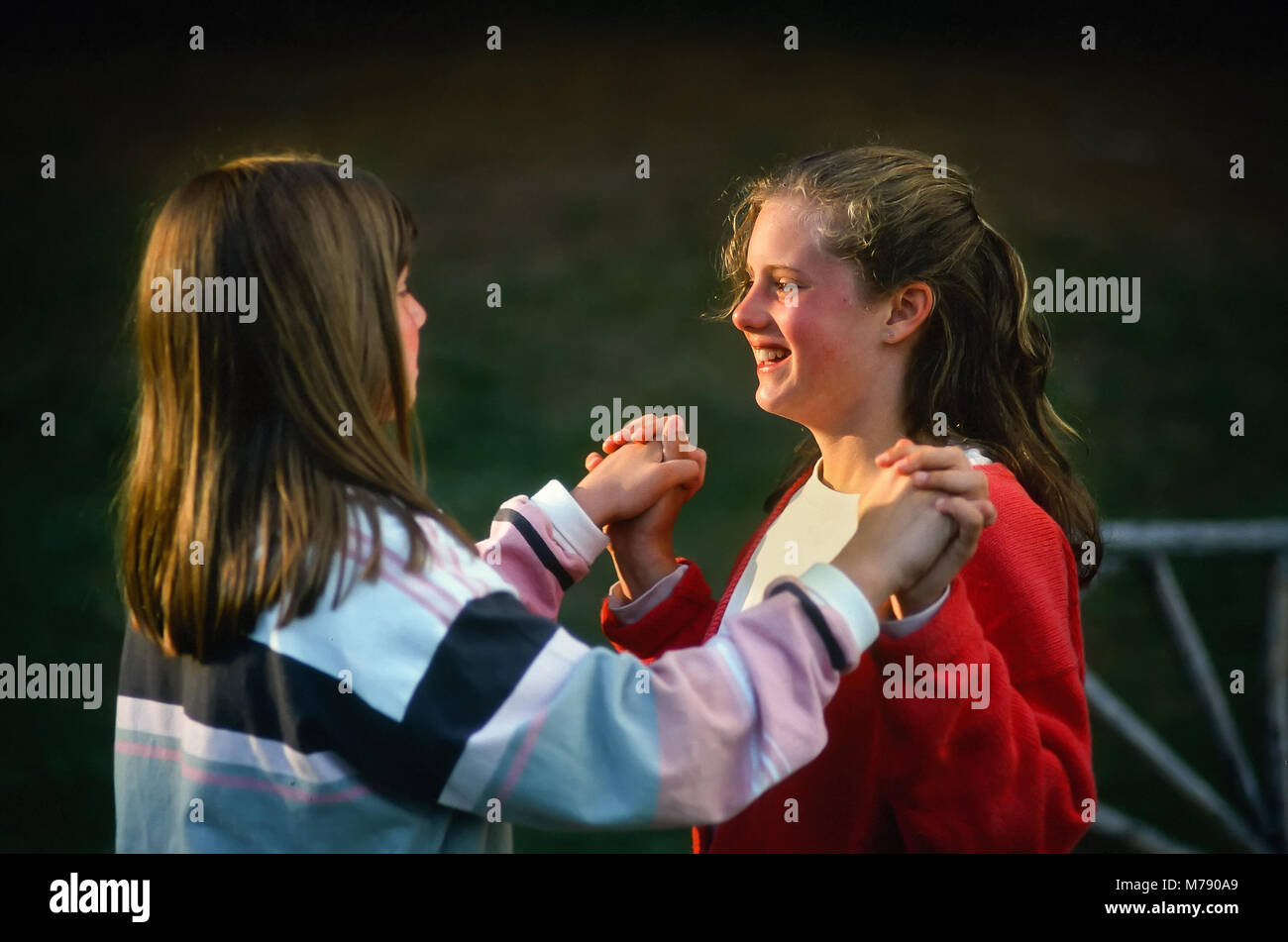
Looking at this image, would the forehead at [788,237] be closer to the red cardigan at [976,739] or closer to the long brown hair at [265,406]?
the red cardigan at [976,739]

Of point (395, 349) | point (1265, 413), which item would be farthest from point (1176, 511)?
point (395, 349)

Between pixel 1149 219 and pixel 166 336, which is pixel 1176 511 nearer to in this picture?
pixel 1149 219

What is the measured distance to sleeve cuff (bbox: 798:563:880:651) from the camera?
126cm

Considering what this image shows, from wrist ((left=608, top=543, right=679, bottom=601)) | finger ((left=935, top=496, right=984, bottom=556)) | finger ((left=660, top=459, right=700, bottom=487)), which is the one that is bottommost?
wrist ((left=608, top=543, right=679, bottom=601))

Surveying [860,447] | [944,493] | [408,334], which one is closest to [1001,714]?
[944,493]

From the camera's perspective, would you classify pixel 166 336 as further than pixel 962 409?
No

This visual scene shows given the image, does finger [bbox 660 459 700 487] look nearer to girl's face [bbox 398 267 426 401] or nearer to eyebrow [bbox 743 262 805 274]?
eyebrow [bbox 743 262 805 274]

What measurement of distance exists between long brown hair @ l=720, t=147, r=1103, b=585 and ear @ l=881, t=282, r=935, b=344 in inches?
0.5

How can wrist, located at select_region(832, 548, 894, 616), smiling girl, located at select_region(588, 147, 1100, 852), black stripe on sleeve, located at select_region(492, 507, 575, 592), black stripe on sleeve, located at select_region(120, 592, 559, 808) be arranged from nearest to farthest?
1. black stripe on sleeve, located at select_region(120, 592, 559, 808)
2. wrist, located at select_region(832, 548, 894, 616)
3. smiling girl, located at select_region(588, 147, 1100, 852)
4. black stripe on sleeve, located at select_region(492, 507, 575, 592)

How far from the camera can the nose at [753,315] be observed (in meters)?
1.73

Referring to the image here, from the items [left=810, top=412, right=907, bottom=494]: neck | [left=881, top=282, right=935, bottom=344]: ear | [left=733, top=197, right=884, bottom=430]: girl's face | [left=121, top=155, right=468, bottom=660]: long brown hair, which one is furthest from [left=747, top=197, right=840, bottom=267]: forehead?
[left=121, top=155, right=468, bottom=660]: long brown hair

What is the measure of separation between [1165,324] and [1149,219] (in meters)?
0.32

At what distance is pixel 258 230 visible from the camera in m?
1.31

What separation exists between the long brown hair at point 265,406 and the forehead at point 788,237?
1.90 feet
